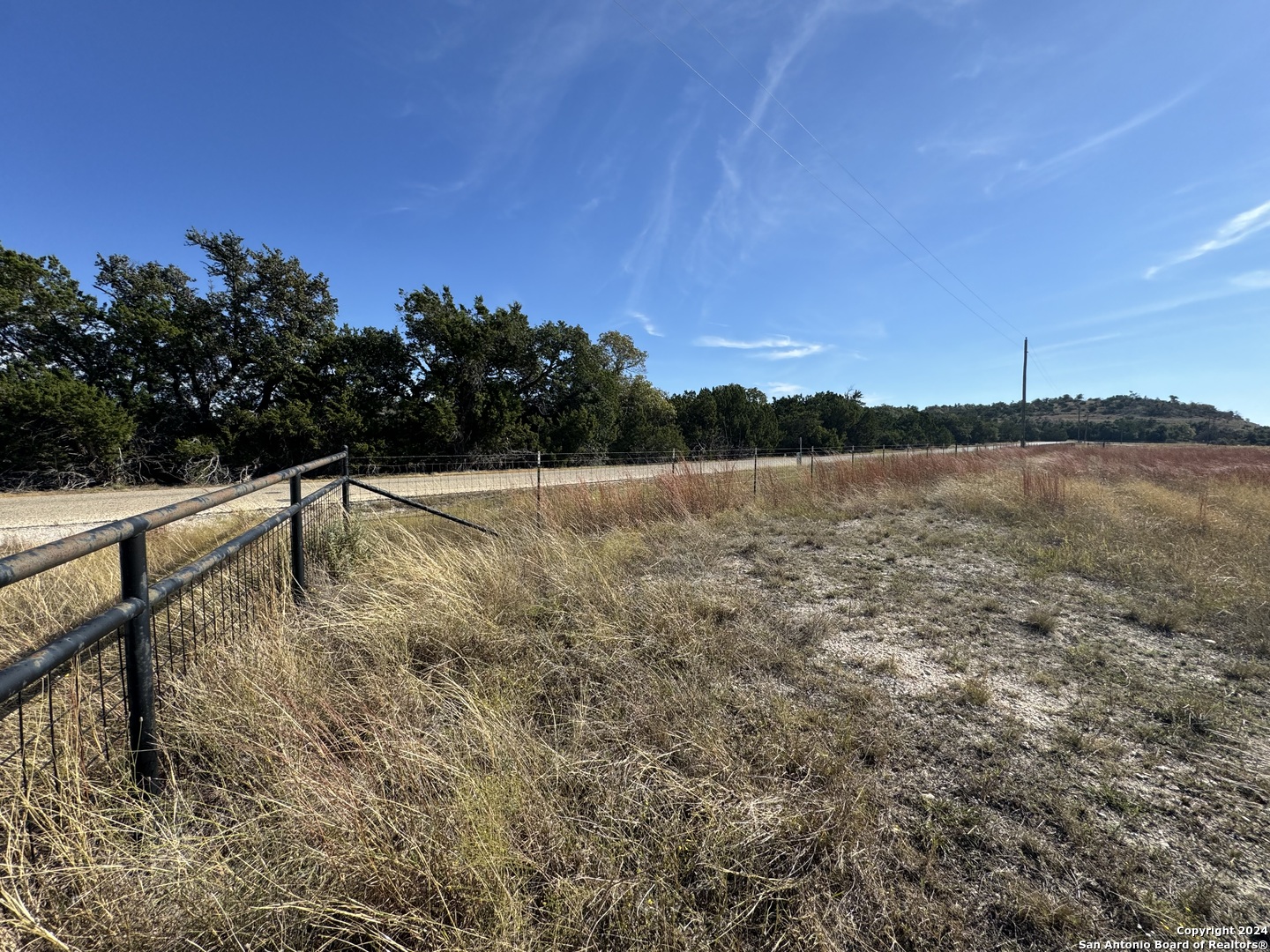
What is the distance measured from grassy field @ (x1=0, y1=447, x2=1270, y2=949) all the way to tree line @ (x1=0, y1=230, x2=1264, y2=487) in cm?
1260

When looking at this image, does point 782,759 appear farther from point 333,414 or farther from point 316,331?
point 316,331

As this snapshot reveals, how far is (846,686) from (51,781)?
341 cm

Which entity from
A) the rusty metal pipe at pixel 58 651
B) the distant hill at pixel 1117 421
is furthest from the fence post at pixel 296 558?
the distant hill at pixel 1117 421

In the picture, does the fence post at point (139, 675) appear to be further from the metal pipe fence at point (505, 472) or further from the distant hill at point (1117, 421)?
the distant hill at point (1117, 421)

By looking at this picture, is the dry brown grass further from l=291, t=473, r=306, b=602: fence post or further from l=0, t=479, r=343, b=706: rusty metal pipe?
l=0, t=479, r=343, b=706: rusty metal pipe

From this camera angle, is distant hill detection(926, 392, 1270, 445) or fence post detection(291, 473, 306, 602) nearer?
fence post detection(291, 473, 306, 602)

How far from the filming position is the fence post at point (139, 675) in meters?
1.53

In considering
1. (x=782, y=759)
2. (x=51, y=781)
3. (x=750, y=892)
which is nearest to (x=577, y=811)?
(x=750, y=892)

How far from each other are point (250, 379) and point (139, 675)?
1979 cm

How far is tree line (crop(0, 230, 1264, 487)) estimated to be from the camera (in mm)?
13188

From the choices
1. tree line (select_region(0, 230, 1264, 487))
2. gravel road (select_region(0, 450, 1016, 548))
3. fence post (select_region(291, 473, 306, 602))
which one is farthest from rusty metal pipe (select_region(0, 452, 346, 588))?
tree line (select_region(0, 230, 1264, 487))

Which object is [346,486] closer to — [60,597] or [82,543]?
[60,597]

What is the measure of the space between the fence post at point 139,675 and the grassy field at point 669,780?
0.38ft

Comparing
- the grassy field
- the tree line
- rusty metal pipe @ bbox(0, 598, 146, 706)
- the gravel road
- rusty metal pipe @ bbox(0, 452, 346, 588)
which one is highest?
the tree line
